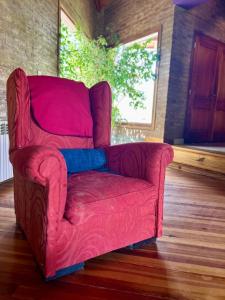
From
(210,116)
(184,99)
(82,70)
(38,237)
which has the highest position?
(82,70)

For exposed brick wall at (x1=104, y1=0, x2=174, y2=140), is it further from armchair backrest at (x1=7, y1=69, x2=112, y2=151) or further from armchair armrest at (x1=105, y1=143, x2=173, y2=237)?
armchair armrest at (x1=105, y1=143, x2=173, y2=237)

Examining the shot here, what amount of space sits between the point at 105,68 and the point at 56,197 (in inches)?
139

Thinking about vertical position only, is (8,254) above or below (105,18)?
below

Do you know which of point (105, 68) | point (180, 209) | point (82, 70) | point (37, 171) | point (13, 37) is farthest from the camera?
point (105, 68)

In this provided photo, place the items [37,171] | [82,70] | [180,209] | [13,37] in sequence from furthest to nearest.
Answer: [82,70] → [13,37] → [180,209] → [37,171]

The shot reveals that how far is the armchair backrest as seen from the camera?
124cm

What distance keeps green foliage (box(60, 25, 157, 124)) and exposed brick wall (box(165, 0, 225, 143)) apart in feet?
1.41

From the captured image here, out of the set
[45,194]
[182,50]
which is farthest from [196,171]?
[45,194]

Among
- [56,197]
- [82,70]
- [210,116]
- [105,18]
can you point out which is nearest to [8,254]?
[56,197]

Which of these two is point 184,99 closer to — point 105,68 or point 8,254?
point 105,68

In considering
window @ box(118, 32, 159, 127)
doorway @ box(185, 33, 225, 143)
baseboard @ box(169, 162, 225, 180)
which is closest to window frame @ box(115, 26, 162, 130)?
window @ box(118, 32, 159, 127)

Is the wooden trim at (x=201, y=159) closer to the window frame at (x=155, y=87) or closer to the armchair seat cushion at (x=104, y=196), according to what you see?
the window frame at (x=155, y=87)

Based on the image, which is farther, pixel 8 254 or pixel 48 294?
pixel 8 254

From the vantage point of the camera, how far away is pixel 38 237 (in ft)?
3.38
